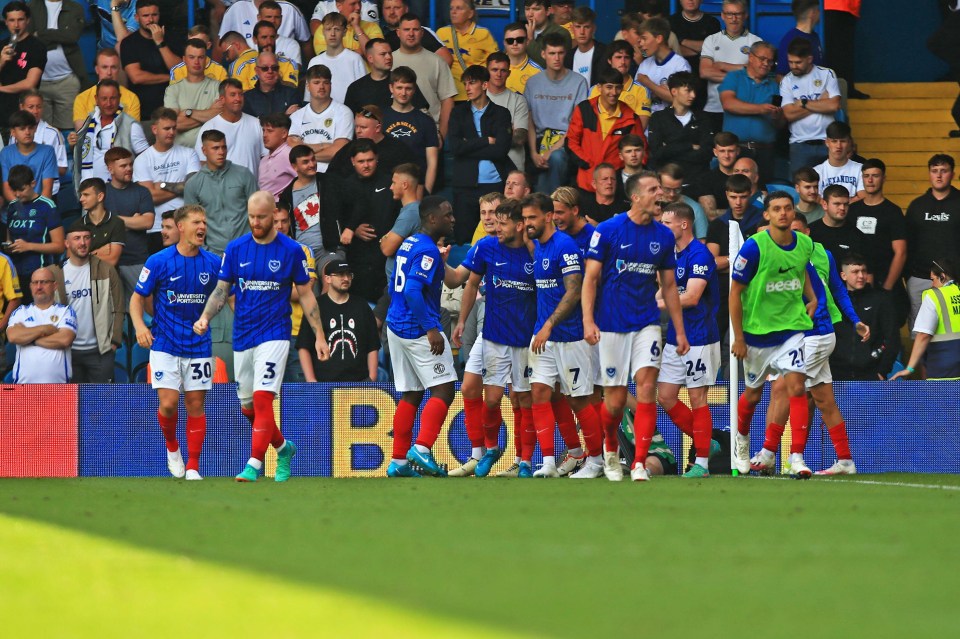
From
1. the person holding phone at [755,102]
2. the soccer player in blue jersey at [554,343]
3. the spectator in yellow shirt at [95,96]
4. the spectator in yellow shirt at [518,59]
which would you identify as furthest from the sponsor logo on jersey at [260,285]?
the person holding phone at [755,102]

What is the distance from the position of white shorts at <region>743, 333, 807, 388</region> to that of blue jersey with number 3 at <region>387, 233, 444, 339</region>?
258 centimetres

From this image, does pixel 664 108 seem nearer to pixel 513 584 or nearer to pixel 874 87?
pixel 874 87

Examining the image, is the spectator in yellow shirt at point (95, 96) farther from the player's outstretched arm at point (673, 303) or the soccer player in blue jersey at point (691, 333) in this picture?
the player's outstretched arm at point (673, 303)

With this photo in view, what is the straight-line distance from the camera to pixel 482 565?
595cm

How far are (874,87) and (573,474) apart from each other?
10593mm

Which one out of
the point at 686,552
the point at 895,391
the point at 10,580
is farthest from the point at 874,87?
the point at 10,580

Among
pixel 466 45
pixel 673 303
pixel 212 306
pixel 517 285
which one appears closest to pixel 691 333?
pixel 517 285

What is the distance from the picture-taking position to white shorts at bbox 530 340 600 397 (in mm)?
12461

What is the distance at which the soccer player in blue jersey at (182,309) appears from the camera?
12.7 m

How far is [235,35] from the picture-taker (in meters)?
18.8

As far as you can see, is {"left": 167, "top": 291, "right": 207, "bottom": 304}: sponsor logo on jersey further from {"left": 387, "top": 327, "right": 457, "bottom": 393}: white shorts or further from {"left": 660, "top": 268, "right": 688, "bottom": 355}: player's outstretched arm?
{"left": 660, "top": 268, "right": 688, "bottom": 355}: player's outstretched arm

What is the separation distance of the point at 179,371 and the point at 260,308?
1.20 m

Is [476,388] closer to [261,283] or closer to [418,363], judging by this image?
[418,363]

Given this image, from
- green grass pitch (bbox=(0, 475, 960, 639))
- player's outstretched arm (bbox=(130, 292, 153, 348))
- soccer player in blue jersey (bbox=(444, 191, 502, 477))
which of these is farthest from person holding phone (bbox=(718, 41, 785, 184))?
green grass pitch (bbox=(0, 475, 960, 639))
